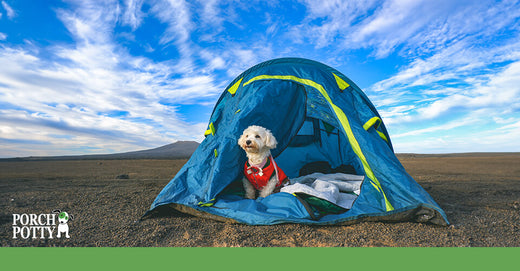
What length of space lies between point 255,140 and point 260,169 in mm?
460

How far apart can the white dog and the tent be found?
7.2 inches

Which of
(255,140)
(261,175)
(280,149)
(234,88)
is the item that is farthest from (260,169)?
(234,88)

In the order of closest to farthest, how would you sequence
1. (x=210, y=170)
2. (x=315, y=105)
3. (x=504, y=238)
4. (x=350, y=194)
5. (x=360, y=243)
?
1. (x=360, y=243)
2. (x=504, y=238)
3. (x=210, y=170)
4. (x=350, y=194)
5. (x=315, y=105)

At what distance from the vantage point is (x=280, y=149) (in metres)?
5.07

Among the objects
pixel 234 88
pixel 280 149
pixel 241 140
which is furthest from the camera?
pixel 280 149

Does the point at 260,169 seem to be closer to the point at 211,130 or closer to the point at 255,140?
the point at 255,140

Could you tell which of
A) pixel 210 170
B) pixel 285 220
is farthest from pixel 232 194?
pixel 285 220

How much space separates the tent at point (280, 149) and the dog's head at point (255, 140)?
5.9 inches

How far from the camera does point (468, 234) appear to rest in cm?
262

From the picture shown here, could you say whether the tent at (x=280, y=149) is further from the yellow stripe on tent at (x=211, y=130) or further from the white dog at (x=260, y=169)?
the white dog at (x=260, y=169)

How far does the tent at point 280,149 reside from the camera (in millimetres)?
2922

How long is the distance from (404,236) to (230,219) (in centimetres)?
187

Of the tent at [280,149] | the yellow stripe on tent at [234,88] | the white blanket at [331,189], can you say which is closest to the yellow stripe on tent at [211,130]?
the tent at [280,149]

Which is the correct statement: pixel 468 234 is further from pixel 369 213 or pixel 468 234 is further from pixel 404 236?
pixel 369 213
